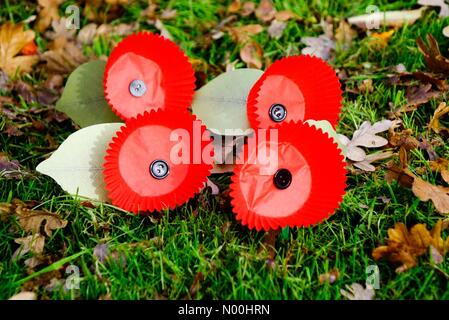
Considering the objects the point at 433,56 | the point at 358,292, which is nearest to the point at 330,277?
the point at 358,292

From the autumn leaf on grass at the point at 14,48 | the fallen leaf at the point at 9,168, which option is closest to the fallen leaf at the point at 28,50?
the autumn leaf on grass at the point at 14,48

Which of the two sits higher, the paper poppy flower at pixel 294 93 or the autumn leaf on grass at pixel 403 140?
the paper poppy flower at pixel 294 93

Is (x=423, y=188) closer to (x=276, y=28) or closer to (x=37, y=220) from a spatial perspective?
(x=276, y=28)

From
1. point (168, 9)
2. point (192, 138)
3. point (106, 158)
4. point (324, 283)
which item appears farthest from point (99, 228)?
point (168, 9)

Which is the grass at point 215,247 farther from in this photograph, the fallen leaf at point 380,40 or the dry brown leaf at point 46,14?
the dry brown leaf at point 46,14

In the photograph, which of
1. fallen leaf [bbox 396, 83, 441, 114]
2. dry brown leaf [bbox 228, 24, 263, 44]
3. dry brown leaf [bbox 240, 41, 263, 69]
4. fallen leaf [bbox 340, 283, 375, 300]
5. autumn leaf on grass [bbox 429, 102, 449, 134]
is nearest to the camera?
fallen leaf [bbox 340, 283, 375, 300]

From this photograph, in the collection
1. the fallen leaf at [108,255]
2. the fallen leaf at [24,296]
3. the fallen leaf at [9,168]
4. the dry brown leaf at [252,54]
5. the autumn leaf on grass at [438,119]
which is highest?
the dry brown leaf at [252,54]

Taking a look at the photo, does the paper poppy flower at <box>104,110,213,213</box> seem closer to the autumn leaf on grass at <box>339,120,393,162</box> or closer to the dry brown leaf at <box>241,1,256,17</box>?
the autumn leaf on grass at <box>339,120,393,162</box>

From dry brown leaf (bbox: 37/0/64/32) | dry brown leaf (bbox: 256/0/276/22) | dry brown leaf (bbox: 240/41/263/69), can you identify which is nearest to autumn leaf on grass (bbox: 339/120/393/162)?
dry brown leaf (bbox: 240/41/263/69)
